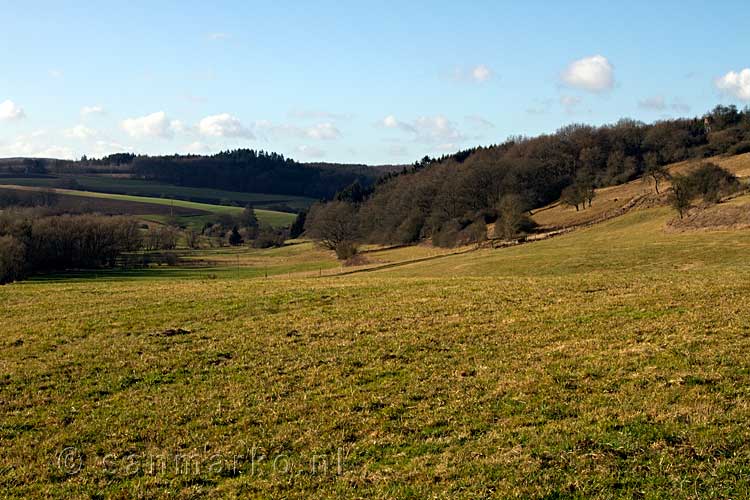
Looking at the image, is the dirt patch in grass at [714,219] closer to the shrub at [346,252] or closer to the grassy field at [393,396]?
the grassy field at [393,396]

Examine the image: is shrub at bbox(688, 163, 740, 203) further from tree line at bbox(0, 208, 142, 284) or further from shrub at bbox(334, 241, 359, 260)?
tree line at bbox(0, 208, 142, 284)

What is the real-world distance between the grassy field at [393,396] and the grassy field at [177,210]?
150813 mm

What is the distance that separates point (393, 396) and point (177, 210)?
6916 inches

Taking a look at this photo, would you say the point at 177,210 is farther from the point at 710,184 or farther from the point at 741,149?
the point at 710,184

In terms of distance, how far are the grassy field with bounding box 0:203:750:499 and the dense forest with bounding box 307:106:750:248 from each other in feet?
241

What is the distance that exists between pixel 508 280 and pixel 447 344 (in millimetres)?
11854

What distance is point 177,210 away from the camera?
585ft

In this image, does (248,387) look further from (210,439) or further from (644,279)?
(644,279)

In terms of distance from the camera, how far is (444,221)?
111 metres

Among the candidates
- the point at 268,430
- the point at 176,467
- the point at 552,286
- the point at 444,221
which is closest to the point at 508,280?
the point at 552,286

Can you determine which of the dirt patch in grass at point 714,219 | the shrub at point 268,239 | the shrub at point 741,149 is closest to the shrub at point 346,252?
the dirt patch in grass at point 714,219

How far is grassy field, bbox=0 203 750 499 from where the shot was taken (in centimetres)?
921

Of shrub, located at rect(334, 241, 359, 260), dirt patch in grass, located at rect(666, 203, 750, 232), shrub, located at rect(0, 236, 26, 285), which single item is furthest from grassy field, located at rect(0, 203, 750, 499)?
shrub, located at rect(334, 241, 359, 260)

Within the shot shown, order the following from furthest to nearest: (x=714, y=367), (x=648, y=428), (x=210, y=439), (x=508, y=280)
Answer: (x=508, y=280) → (x=714, y=367) → (x=210, y=439) → (x=648, y=428)
